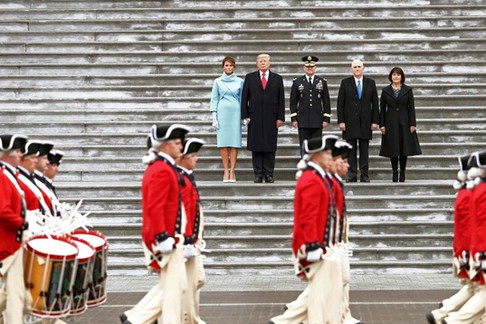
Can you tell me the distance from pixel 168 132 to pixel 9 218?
1670 mm

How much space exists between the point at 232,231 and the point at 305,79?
9.69 ft

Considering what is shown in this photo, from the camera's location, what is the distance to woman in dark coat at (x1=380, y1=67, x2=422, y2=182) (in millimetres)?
19141

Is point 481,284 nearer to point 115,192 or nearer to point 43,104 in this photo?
point 115,192

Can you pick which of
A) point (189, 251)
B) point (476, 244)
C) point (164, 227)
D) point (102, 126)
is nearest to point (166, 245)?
point (164, 227)

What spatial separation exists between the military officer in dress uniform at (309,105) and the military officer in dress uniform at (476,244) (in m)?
7.07

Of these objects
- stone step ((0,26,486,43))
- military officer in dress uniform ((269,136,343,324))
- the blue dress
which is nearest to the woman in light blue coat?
the blue dress

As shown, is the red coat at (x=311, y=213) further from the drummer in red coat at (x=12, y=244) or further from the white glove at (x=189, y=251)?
the drummer in red coat at (x=12, y=244)

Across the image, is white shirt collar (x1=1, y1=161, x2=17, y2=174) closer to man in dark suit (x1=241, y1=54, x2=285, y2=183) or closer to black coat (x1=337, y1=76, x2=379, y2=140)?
man in dark suit (x1=241, y1=54, x2=285, y2=183)

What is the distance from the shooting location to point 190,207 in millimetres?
11875

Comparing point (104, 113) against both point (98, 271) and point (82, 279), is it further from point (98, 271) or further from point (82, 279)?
point (82, 279)

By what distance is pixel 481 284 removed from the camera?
1187cm

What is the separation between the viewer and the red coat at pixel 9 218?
11188 millimetres

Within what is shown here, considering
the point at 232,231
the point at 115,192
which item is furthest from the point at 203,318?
the point at 115,192

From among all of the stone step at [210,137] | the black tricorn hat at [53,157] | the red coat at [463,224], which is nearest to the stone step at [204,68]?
the stone step at [210,137]
